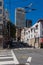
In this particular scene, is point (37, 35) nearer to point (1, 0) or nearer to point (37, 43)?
point (37, 43)

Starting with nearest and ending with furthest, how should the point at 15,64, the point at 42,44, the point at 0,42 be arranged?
the point at 15,64
the point at 0,42
the point at 42,44

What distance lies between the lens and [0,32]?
59.2 meters

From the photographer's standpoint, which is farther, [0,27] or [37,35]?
[37,35]

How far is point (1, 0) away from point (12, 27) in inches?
968

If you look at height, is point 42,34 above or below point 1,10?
below

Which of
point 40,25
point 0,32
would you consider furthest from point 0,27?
point 40,25

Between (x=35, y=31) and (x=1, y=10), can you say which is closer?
(x=1, y=10)

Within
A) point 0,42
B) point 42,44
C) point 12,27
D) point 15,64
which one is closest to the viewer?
point 15,64

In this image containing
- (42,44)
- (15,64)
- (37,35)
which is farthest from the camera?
(37,35)

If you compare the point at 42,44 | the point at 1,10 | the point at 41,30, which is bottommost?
the point at 42,44

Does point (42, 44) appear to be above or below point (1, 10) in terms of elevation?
below

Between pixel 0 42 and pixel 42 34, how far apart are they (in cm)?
1656

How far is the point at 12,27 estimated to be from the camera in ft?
275

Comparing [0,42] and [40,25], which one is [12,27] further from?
[0,42]
